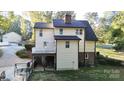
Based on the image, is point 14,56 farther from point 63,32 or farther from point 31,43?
point 63,32

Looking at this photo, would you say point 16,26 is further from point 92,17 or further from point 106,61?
point 106,61

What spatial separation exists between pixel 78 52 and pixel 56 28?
50cm

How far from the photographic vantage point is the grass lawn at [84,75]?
411 centimetres

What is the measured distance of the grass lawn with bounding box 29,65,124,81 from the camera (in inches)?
162

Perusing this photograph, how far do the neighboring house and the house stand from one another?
0.88 ft

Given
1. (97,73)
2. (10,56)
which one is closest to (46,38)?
(10,56)

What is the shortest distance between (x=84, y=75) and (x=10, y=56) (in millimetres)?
1162

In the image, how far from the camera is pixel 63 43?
13.5 ft

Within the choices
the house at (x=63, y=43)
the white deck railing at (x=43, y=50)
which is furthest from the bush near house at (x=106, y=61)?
the white deck railing at (x=43, y=50)

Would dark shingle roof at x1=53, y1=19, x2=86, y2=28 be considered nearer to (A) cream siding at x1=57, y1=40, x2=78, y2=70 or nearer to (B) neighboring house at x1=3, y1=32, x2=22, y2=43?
(A) cream siding at x1=57, y1=40, x2=78, y2=70

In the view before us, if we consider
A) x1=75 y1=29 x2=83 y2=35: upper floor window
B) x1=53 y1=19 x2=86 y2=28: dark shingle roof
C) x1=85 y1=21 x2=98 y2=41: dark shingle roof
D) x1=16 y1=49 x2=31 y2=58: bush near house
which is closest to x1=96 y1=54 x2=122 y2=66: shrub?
x1=85 y1=21 x2=98 y2=41: dark shingle roof

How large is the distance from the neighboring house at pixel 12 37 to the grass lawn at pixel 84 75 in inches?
22.3

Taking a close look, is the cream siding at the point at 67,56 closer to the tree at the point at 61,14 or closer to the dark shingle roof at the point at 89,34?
the dark shingle roof at the point at 89,34

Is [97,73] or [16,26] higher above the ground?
[16,26]
